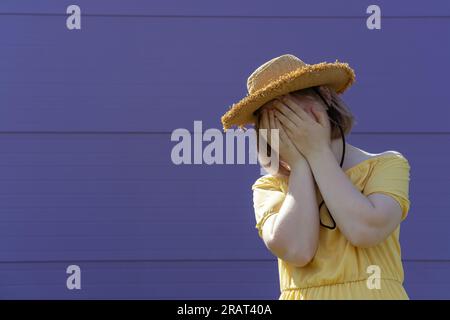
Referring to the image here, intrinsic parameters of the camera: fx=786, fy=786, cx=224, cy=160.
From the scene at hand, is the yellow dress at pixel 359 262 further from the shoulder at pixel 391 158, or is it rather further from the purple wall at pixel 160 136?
the purple wall at pixel 160 136

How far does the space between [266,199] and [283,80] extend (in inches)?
11.2

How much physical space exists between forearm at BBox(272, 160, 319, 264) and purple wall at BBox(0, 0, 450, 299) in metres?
1.95

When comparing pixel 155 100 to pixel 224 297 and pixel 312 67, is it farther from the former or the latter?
pixel 312 67

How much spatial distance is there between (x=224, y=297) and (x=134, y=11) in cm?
141

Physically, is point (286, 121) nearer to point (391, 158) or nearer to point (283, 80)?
point (283, 80)

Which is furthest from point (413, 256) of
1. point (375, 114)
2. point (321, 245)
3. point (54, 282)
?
point (321, 245)

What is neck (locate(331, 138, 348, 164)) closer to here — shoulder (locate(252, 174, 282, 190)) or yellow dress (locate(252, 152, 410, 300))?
yellow dress (locate(252, 152, 410, 300))

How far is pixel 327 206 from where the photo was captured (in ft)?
5.54

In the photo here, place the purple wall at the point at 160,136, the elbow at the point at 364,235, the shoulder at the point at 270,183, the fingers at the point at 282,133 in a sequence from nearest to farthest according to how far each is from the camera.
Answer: the elbow at the point at 364,235, the fingers at the point at 282,133, the shoulder at the point at 270,183, the purple wall at the point at 160,136

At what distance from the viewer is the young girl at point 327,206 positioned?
1.67m

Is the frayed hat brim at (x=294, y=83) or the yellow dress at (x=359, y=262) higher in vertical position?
the frayed hat brim at (x=294, y=83)

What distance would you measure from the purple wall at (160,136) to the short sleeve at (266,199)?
178 cm

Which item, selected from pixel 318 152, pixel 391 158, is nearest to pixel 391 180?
pixel 391 158

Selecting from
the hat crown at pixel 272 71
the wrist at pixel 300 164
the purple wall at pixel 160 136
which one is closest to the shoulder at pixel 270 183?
the wrist at pixel 300 164
